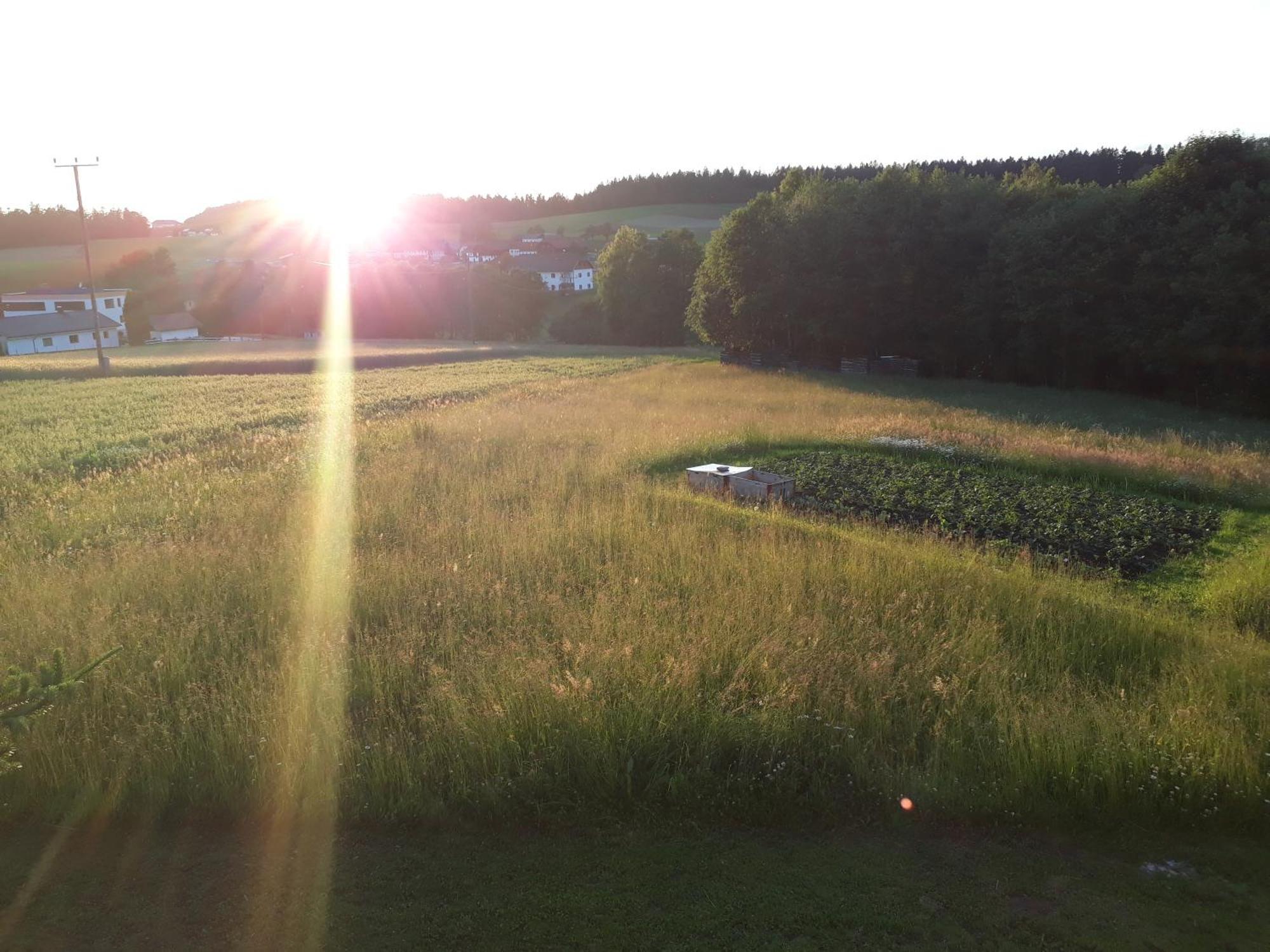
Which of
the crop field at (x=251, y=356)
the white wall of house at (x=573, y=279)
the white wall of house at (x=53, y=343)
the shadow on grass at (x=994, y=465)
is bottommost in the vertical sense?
the shadow on grass at (x=994, y=465)

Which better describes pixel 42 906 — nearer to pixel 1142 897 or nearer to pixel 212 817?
pixel 212 817

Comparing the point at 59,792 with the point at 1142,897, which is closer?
the point at 1142,897

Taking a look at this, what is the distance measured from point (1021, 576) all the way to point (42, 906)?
8.31m

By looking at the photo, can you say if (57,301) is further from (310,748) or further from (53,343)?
(310,748)

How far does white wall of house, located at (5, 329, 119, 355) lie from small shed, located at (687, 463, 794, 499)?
65248 mm

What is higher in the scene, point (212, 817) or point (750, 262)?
point (750, 262)

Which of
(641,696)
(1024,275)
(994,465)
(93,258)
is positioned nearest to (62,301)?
(93,258)

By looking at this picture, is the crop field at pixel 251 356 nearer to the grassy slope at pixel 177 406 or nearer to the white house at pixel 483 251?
the grassy slope at pixel 177 406

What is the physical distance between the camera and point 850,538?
9852 millimetres

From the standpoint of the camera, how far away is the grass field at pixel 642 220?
405ft

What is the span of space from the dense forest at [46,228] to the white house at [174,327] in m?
49.9

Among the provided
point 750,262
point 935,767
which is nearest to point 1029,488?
point 935,767

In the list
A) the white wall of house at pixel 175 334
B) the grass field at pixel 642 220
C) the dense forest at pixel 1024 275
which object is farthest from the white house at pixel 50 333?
the grass field at pixel 642 220

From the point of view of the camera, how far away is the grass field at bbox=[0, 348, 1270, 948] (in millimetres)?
4230
